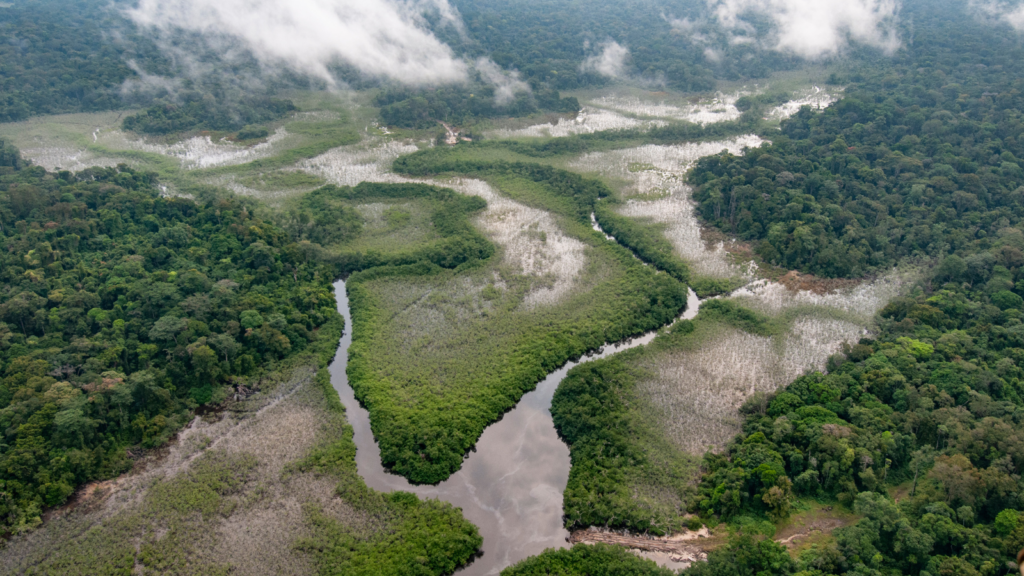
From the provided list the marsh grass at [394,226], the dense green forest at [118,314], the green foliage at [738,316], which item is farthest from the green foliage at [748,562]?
the marsh grass at [394,226]

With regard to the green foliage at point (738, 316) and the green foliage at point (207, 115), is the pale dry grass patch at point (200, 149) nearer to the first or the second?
the green foliage at point (207, 115)

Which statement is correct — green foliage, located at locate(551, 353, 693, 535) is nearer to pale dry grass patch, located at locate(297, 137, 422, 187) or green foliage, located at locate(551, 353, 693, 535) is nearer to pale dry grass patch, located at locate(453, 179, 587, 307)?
pale dry grass patch, located at locate(453, 179, 587, 307)

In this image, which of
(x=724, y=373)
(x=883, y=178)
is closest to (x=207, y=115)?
(x=724, y=373)

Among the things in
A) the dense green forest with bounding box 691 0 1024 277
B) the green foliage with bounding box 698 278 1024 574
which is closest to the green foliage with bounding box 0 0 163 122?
the dense green forest with bounding box 691 0 1024 277

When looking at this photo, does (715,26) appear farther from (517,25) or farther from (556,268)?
(556,268)

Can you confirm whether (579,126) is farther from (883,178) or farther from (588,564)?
(588,564)

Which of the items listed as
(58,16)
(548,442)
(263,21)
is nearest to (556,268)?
(548,442)

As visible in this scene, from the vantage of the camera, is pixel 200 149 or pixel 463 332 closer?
pixel 463 332

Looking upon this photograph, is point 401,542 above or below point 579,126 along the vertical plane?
below
